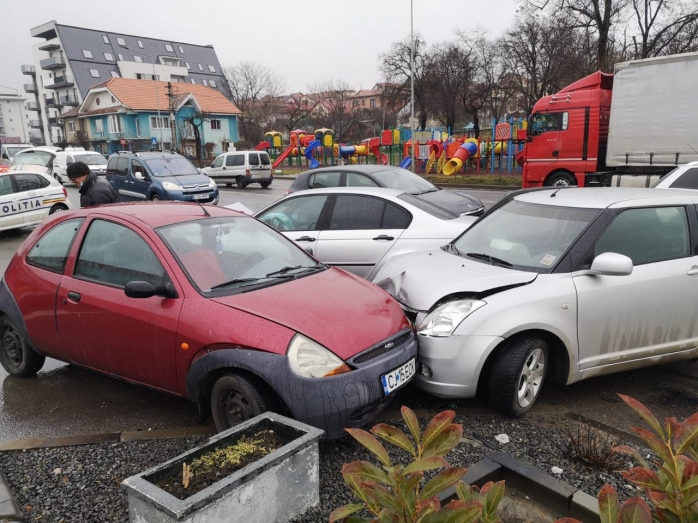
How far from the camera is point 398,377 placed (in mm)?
3463

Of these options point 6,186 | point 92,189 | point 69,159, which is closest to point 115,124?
point 69,159

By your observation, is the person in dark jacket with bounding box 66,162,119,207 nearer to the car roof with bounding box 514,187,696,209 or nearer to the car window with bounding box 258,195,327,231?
the car window with bounding box 258,195,327,231

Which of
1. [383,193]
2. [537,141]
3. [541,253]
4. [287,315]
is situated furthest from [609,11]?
[287,315]

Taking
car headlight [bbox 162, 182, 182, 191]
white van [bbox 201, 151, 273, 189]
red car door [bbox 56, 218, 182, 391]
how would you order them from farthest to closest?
white van [bbox 201, 151, 273, 189] → car headlight [bbox 162, 182, 182, 191] → red car door [bbox 56, 218, 182, 391]

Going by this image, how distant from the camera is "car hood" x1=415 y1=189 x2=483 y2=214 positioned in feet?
24.5

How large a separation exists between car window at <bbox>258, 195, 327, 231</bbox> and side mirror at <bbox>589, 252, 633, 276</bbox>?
11.9ft

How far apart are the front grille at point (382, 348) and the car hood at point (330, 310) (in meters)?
0.03

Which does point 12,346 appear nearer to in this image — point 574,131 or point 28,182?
point 28,182

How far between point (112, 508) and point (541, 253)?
133 inches

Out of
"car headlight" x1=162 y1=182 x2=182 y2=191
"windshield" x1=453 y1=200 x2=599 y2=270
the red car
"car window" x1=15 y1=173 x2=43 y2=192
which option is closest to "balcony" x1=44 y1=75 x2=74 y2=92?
"car headlight" x1=162 y1=182 x2=182 y2=191

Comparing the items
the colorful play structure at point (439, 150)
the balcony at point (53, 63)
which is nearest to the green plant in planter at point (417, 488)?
the colorful play structure at point (439, 150)

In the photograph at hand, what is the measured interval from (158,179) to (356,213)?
37.1 ft

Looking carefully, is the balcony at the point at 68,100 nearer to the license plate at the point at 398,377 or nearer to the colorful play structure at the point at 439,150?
the colorful play structure at the point at 439,150

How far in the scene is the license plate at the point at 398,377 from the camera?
3.35m
